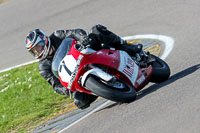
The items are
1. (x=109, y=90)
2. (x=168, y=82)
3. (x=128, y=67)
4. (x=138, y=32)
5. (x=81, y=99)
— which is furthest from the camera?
(x=138, y=32)

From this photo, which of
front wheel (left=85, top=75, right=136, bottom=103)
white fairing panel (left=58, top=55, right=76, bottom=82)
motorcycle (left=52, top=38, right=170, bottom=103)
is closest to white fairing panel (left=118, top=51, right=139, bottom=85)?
motorcycle (left=52, top=38, right=170, bottom=103)

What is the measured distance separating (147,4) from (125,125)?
7.27m

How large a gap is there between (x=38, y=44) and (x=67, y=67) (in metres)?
1.01

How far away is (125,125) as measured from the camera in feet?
18.4

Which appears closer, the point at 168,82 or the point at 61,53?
the point at 61,53

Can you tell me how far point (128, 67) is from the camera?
20.5ft

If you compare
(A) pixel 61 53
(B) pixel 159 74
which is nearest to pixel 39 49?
(A) pixel 61 53

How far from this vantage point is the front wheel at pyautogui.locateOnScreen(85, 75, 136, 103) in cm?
560

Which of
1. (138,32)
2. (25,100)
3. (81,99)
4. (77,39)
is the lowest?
(25,100)

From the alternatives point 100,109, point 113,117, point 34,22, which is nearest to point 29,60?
point 34,22

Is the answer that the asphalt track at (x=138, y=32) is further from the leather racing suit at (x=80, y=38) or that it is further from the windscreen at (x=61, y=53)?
the windscreen at (x=61, y=53)

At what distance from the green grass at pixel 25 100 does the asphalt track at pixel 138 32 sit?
1.07 metres

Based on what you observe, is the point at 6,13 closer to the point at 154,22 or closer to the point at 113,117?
the point at 154,22

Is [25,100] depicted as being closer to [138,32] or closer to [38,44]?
[38,44]
